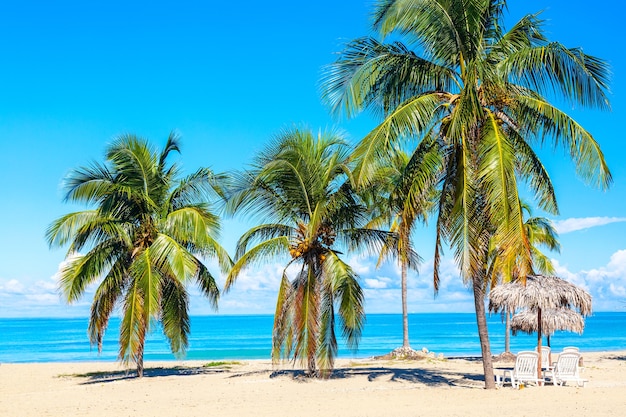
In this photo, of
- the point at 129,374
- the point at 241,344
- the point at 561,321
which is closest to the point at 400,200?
the point at 561,321

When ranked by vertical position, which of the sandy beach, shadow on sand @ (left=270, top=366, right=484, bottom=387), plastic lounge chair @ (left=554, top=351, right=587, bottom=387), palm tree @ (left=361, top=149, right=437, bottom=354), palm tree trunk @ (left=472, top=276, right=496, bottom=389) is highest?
palm tree @ (left=361, top=149, right=437, bottom=354)

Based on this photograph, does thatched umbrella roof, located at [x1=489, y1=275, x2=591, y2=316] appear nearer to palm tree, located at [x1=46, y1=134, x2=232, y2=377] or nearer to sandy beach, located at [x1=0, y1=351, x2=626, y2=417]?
sandy beach, located at [x1=0, y1=351, x2=626, y2=417]

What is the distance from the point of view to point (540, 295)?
46.5 ft

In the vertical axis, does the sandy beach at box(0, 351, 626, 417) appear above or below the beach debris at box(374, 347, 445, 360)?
below

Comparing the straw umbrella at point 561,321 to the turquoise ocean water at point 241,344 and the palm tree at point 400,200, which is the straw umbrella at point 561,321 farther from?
the turquoise ocean water at point 241,344

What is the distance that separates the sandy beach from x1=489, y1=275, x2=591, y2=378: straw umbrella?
1.73 metres

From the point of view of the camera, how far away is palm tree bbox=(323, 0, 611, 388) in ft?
40.0

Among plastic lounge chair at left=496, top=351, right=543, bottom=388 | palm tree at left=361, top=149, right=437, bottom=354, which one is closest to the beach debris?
palm tree at left=361, top=149, right=437, bottom=354

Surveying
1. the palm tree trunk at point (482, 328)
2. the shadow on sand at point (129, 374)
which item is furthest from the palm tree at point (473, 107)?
the shadow on sand at point (129, 374)

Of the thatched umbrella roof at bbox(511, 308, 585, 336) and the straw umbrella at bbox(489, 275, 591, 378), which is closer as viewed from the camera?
the straw umbrella at bbox(489, 275, 591, 378)

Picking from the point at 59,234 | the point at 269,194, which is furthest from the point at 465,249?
the point at 59,234

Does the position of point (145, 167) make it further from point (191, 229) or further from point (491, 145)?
point (491, 145)

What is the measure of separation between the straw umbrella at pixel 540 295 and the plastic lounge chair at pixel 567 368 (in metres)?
0.41

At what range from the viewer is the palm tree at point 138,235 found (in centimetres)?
1614
